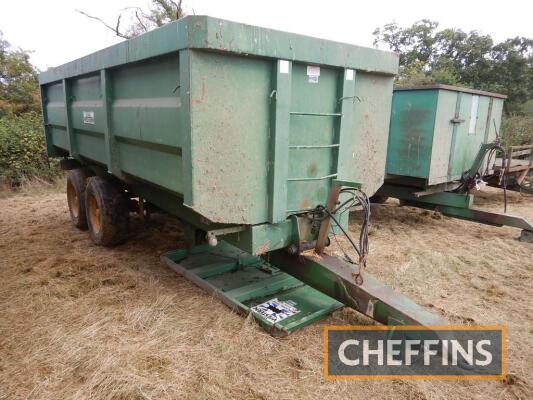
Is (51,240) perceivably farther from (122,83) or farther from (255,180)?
(255,180)

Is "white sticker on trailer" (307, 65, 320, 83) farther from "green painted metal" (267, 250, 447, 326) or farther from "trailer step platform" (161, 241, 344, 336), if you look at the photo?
"trailer step platform" (161, 241, 344, 336)

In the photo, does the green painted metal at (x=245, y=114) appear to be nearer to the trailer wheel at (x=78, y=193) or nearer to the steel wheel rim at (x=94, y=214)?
the steel wheel rim at (x=94, y=214)

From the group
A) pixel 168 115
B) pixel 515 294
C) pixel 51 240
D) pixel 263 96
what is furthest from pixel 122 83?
pixel 515 294

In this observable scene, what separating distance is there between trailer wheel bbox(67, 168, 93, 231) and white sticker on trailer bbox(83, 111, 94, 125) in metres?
0.96

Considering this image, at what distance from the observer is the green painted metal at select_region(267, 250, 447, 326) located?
8.05ft

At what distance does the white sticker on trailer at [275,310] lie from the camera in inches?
112

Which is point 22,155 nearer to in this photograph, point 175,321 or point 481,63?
point 175,321

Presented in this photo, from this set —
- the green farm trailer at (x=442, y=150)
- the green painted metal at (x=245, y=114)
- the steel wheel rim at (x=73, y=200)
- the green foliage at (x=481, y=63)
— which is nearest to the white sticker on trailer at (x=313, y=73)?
the green painted metal at (x=245, y=114)

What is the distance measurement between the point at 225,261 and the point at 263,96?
6.23ft

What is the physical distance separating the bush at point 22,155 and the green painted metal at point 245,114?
623 cm

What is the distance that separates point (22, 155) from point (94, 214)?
17.5ft

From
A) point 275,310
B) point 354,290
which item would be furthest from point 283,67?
point 275,310

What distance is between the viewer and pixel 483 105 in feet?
19.4

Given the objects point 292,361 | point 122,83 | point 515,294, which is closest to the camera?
point 292,361
